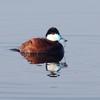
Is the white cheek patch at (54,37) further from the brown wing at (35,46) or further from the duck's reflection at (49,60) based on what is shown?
the duck's reflection at (49,60)

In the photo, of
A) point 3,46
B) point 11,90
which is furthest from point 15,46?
point 11,90

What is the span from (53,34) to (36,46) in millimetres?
801

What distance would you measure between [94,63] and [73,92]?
114 inches

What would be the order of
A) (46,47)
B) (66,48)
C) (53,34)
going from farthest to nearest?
(53,34), (46,47), (66,48)

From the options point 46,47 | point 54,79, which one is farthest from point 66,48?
point 54,79

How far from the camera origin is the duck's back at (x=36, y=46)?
17688 millimetres

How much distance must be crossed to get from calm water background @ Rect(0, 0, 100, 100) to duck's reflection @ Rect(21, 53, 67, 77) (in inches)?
6.5

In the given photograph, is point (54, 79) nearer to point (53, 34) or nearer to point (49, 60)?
point (49, 60)

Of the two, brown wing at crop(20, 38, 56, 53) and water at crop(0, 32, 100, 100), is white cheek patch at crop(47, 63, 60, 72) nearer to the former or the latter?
water at crop(0, 32, 100, 100)

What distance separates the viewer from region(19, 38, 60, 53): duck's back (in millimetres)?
17688

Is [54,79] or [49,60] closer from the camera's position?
[54,79]

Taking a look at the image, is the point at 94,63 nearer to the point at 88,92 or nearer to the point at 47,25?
the point at 88,92

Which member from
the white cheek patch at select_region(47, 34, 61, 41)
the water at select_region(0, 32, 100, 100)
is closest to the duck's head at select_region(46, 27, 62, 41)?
the white cheek patch at select_region(47, 34, 61, 41)

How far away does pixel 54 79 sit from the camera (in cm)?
1381
